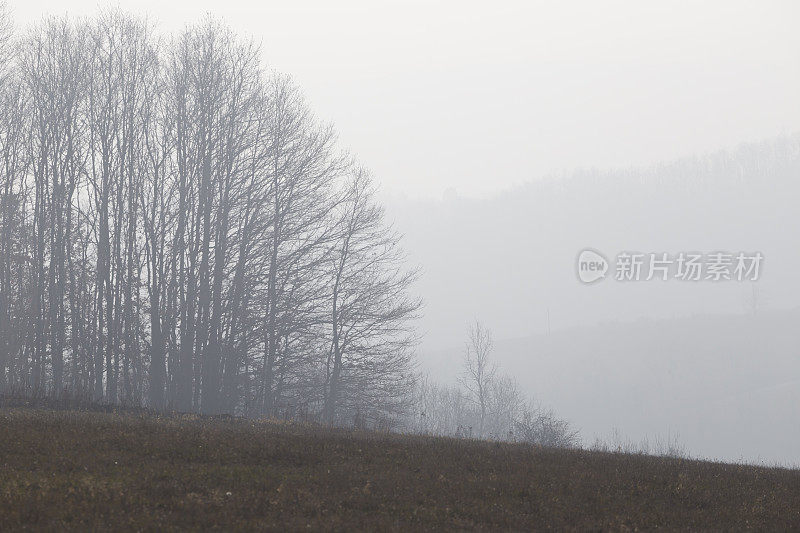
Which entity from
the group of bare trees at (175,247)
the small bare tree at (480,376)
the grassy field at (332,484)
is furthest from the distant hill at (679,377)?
the grassy field at (332,484)

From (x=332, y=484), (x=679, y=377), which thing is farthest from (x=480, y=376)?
(x=332, y=484)

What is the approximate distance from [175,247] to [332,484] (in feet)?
79.5

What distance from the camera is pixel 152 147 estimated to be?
34.7m

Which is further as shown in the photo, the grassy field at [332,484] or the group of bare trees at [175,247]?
the group of bare trees at [175,247]

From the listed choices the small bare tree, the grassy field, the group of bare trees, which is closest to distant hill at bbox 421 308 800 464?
the small bare tree

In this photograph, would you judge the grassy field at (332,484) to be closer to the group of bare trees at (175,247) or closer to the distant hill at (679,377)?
the group of bare trees at (175,247)

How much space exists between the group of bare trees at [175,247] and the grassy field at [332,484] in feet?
52.0

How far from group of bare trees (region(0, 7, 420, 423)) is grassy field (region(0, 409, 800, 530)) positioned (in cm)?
1584

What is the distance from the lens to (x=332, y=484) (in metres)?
11.3

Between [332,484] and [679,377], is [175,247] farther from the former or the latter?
[679,377]

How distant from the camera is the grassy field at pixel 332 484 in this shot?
9227mm

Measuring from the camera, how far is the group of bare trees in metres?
31.0

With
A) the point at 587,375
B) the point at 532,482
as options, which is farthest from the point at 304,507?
the point at 587,375

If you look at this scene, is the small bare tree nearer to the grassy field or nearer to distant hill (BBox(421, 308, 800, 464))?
distant hill (BBox(421, 308, 800, 464))
